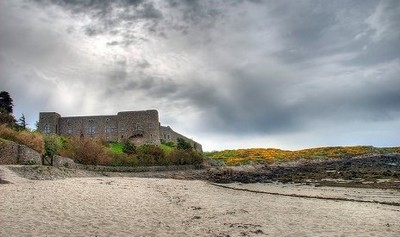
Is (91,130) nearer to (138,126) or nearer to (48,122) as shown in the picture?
(48,122)

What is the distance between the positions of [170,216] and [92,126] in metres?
70.8

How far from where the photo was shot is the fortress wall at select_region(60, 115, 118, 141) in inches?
3169

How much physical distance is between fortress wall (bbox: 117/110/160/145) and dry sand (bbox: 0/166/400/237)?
60563 millimetres

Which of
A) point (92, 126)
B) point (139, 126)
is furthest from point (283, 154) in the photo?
point (92, 126)

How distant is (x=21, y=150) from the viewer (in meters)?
29.6

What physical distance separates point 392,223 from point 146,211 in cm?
896

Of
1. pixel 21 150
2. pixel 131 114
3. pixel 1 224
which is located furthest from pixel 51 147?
pixel 131 114

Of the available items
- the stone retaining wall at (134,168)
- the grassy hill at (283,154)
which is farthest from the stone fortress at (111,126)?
the stone retaining wall at (134,168)

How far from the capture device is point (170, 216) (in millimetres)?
13727

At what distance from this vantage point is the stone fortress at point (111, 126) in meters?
79.7

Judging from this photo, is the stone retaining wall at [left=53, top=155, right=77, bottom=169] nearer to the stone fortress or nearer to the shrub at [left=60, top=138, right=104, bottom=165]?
the shrub at [left=60, top=138, right=104, bottom=165]

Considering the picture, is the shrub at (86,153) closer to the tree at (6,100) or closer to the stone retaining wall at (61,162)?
the stone retaining wall at (61,162)

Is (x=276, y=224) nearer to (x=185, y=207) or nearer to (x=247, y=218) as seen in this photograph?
(x=247, y=218)

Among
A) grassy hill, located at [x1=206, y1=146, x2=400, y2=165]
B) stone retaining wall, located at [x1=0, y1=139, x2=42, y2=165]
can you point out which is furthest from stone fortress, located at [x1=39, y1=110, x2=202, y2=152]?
stone retaining wall, located at [x1=0, y1=139, x2=42, y2=165]
